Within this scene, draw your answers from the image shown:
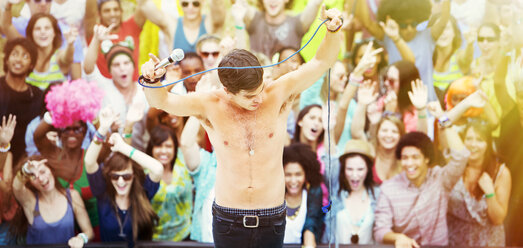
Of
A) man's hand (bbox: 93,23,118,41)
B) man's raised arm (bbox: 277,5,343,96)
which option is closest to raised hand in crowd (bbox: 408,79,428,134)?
man's raised arm (bbox: 277,5,343,96)

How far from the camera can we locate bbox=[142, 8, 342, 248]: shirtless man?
2766 mm

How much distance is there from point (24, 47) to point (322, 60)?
126 inches

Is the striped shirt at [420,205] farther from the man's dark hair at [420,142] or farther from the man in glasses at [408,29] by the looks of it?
the man in glasses at [408,29]

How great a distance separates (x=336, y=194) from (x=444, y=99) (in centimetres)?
132

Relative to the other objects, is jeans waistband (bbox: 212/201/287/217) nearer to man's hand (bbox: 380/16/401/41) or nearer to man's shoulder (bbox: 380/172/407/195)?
man's shoulder (bbox: 380/172/407/195)

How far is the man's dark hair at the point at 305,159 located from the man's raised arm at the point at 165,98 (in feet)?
6.67

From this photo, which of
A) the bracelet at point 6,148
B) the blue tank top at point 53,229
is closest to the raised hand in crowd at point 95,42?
the bracelet at point 6,148

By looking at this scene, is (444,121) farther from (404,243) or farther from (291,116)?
(291,116)

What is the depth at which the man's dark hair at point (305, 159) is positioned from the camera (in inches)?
186

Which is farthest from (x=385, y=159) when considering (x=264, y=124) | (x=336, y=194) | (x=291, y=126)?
Answer: (x=264, y=124)

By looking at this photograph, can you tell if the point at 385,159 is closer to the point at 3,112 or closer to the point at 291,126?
the point at 291,126

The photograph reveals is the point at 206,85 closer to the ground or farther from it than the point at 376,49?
closer to the ground

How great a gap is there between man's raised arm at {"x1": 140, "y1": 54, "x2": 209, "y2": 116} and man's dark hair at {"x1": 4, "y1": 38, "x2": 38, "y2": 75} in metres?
2.65

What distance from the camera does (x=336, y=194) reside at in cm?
486
